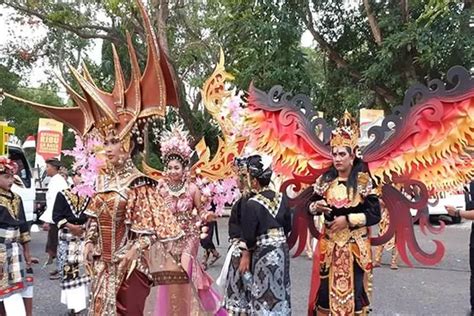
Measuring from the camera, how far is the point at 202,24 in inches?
757

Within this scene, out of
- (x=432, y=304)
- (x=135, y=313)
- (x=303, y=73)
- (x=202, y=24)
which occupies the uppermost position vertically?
(x=202, y=24)

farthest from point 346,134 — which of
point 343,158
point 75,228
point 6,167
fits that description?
point 75,228

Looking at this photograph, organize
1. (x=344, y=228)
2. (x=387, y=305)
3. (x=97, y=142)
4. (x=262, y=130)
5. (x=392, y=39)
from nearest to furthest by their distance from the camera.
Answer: (x=97, y=142)
(x=344, y=228)
(x=262, y=130)
(x=387, y=305)
(x=392, y=39)

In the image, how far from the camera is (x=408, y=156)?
5.12 m

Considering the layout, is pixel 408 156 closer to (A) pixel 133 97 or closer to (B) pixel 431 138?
(B) pixel 431 138

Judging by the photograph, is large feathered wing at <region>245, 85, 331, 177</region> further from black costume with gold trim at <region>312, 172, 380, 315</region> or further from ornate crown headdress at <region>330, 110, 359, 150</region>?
black costume with gold trim at <region>312, 172, 380, 315</region>

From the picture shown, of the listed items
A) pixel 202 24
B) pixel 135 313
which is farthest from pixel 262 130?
pixel 202 24

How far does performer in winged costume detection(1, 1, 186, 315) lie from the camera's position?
3904 mm

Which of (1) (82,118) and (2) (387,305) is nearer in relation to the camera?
(1) (82,118)

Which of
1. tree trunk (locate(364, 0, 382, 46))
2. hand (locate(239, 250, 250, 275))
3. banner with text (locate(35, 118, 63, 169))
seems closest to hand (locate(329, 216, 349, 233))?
hand (locate(239, 250, 250, 275))

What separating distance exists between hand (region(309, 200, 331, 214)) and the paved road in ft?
6.81

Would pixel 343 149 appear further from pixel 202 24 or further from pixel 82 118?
pixel 202 24

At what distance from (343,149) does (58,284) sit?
515 cm

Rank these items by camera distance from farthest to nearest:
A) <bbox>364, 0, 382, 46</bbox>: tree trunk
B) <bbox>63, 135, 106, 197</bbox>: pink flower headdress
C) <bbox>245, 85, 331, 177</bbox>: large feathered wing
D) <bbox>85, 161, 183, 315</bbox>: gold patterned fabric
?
1. <bbox>364, 0, 382, 46</bbox>: tree trunk
2. <bbox>245, 85, 331, 177</bbox>: large feathered wing
3. <bbox>63, 135, 106, 197</bbox>: pink flower headdress
4. <bbox>85, 161, 183, 315</bbox>: gold patterned fabric
